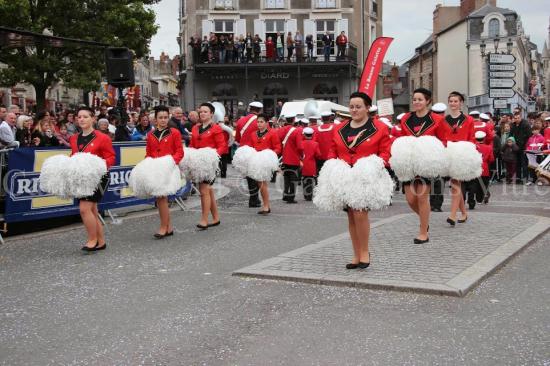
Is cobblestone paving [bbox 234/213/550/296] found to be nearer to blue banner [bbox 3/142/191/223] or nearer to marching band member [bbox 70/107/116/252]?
marching band member [bbox 70/107/116/252]

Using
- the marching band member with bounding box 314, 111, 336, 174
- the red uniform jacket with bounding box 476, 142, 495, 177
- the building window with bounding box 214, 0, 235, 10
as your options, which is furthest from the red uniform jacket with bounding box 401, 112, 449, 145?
the building window with bounding box 214, 0, 235, 10

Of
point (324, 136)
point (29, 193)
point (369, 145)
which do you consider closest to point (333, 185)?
point (369, 145)

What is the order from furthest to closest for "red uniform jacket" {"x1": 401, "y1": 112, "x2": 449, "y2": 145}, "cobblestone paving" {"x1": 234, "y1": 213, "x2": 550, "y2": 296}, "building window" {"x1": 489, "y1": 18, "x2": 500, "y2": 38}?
"building window" {"x1": 489, "y1": 18, "x2": 500, "y2": 38}
"red uniform jacket" {"x1": 401, "y1": 112, "x2": 449, "y2": 145}
"cobblestone paving" {"x1": 234, "y1": 213, "x2": 550, "y2": 296}

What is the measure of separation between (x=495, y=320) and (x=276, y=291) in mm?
1995

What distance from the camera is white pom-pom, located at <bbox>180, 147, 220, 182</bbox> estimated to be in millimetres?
9828

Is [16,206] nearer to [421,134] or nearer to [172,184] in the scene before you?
[172,184]

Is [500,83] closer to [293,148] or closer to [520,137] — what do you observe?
[520,137]

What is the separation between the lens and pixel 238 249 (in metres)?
8.43

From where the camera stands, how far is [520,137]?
61.1 feet

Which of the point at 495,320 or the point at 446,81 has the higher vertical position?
the point at 446,81

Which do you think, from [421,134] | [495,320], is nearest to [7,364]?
[495,320]

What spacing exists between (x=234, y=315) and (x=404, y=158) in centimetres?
369

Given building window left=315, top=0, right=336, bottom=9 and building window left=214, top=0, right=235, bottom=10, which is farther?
building window left=315, top=0, right=336, bottom=9

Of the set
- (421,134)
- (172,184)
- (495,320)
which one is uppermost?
(421,134)
